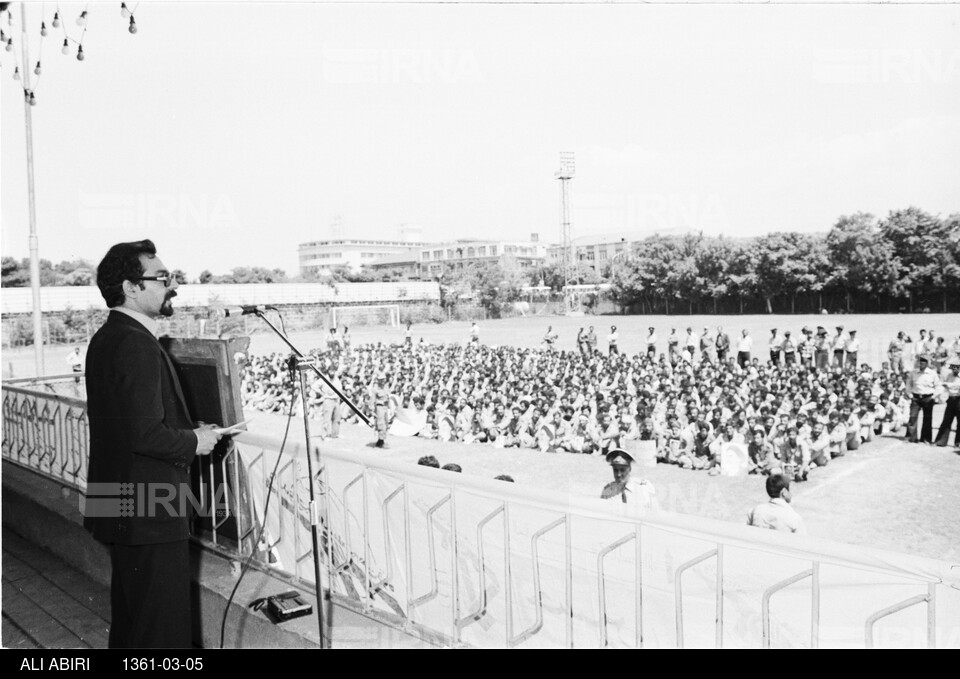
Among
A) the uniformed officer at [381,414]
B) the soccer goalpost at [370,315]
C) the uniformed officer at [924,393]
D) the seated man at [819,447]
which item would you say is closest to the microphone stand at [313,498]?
the seated man at [819,447]

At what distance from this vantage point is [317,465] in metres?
2.08

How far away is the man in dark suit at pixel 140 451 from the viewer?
172 cm

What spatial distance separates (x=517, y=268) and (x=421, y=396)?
71.8 ft

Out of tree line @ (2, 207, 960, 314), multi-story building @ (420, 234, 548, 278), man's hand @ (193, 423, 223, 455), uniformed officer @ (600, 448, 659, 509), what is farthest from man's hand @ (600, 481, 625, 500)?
multi-story building @ (420, 234, 548, 278)

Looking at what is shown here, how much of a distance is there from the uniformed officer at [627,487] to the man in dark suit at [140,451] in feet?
7.67

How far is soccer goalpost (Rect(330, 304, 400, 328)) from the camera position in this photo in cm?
2508

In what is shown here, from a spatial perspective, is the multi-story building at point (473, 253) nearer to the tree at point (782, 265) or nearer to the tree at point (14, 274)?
the tree at point (782, 265)

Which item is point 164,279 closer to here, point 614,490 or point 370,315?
point 614,490

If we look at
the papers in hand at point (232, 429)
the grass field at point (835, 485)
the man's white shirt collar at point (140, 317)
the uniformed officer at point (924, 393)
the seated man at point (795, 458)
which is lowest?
the grass field at point (835, 485)

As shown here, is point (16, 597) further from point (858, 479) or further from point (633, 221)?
point (858, 479)

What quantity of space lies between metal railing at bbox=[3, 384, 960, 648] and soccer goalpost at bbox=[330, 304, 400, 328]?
2265 cm

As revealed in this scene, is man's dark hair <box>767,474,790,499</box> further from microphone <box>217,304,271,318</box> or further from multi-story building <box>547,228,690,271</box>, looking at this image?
multi-story building <box>547,228,690,271</box>

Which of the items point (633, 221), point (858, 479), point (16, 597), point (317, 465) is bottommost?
→ point (858, 479)
